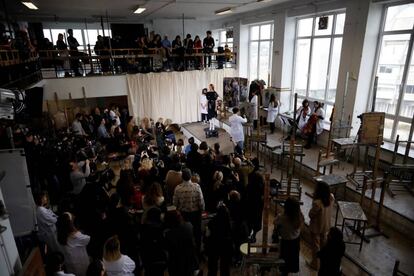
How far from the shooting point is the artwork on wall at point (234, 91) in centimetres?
1234

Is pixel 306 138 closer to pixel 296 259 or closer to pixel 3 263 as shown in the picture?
pixel 296 259

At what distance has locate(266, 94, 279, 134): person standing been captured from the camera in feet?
33.4

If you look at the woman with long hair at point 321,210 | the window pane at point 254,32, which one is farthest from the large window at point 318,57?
the woman with long hair at point 321,210

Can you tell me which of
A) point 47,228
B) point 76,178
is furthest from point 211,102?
point 47,228

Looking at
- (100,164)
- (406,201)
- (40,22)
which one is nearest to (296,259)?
(406,201)

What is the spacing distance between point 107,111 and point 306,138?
7205 millimetres

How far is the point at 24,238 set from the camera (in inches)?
136

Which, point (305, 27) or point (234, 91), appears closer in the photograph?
point (305, 27)

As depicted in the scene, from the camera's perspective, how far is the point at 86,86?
10.2m

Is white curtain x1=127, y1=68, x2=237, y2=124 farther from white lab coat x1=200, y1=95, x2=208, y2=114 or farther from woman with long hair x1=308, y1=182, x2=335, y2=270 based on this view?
woman with long hair x1=308, y1=182, x2=335, y2=270

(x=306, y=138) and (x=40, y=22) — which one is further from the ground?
(x=40, y=22)

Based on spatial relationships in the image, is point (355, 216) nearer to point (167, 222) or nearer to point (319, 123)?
point (167, 222)

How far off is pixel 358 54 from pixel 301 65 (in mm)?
2977

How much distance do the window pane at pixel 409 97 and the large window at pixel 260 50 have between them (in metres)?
5.70
